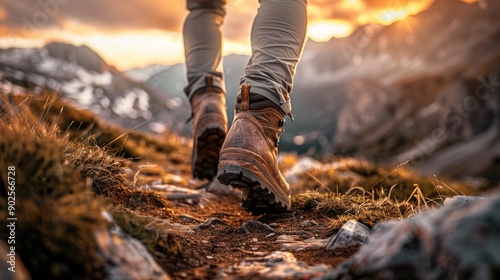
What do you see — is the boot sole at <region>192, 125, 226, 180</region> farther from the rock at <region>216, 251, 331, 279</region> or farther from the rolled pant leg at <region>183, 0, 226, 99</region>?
the rock at <region>216, 251, 331, 279</region>

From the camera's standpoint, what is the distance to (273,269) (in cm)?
208

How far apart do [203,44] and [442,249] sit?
398cm

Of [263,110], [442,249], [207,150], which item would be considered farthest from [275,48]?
[442,249]

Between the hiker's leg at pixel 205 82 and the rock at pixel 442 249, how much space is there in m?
3.02

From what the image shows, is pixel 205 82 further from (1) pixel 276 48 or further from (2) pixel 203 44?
(1) pixel 276 48

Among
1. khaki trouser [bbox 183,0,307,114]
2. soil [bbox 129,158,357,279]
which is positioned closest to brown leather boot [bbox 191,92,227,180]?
soil [bbox 129,158,357,279]

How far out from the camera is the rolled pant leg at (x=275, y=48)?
337 centimetres

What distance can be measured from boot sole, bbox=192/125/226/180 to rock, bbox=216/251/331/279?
Answer: 231cm

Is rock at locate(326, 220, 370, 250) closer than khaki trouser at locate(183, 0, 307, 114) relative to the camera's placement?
Yes

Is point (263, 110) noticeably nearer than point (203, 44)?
Yes

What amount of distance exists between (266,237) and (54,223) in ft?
5.78

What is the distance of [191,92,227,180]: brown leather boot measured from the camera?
450 cm

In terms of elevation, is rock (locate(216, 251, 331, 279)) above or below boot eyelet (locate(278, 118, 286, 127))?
below

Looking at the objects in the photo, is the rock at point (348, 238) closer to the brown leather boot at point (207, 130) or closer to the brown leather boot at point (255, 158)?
the brown leather boot at point (255, 158)
